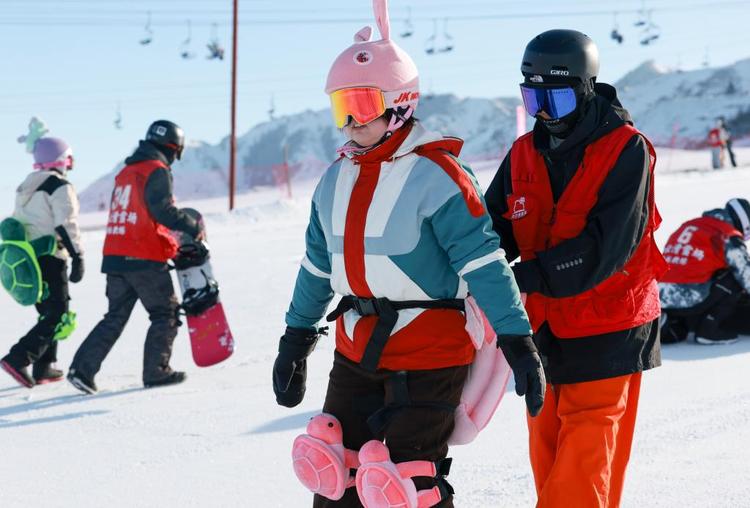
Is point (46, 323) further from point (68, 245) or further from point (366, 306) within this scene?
point (366, 306)

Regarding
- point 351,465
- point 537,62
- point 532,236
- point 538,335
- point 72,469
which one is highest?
point 537,62

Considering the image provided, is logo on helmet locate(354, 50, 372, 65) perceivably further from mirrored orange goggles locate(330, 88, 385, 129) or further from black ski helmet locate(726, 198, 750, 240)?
black ski helmet locate(726, 198, 750, 240)

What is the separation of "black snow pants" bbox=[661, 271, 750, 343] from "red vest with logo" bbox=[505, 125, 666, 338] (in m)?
3.57

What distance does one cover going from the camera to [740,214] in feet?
20.3

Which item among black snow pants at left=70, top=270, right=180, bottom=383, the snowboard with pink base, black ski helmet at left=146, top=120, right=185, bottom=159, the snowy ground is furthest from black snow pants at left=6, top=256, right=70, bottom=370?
black ski helmet at left=146, top=120, right=185, bottom=159

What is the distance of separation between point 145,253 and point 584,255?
3826mm

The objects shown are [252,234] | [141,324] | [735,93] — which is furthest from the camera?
[735,93]

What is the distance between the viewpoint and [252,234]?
16.0m

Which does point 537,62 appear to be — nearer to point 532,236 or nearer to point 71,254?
point 532,236

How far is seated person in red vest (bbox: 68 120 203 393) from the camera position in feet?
19.5

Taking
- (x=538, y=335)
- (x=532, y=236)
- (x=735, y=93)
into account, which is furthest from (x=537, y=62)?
(x=735, y=93)

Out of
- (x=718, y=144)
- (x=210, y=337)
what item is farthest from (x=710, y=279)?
(x=718, y=144)

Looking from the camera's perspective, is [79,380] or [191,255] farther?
[191,255]

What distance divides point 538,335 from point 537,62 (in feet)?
2.90
